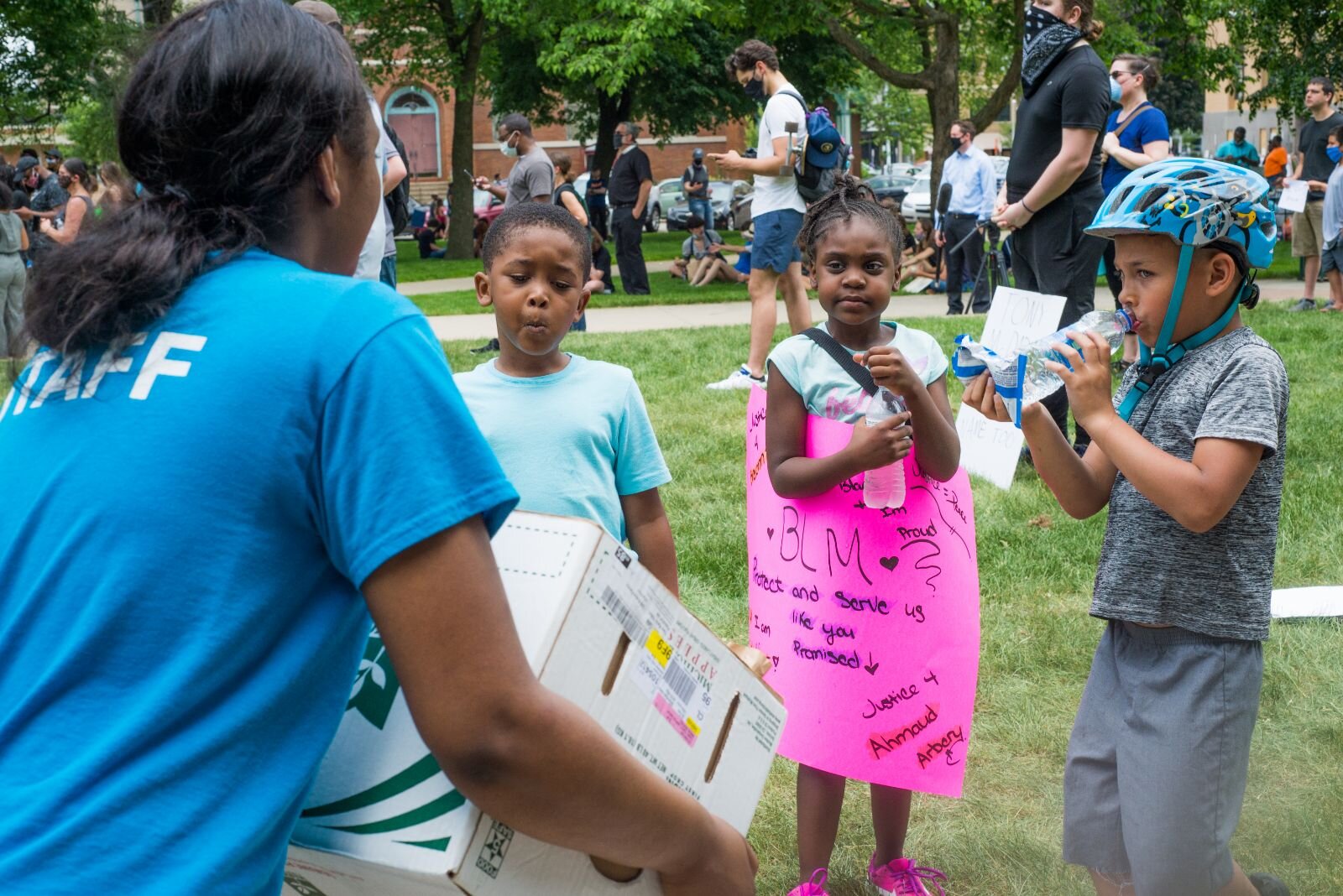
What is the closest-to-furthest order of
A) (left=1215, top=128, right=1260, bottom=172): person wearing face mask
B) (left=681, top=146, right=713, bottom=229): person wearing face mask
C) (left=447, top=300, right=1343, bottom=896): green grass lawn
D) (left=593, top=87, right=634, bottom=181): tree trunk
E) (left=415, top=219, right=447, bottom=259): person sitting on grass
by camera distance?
(left=447, top=300, right=1343, bottom=896): green grass lawn → (left=1215, top=128, right=1260, bottom=172): person wearing face mask → (left=681, top=146, right=713, bottom=229): person wearing face mask → (left=415, top=219, right=447, bottom=259): person sitting on grass → (left=593, top=87, right=634, bottom=181): tree trunk

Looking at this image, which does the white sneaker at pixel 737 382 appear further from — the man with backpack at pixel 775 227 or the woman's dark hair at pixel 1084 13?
the woman's dark hair at pixel 1084 13

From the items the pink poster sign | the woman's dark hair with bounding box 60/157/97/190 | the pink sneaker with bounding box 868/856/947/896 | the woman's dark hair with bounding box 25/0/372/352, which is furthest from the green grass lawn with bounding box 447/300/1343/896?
the woman's dark hair with bounding box 60/157/97/190

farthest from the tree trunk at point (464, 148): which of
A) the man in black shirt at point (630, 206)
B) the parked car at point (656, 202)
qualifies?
the man in black shirt at point (630, 206)

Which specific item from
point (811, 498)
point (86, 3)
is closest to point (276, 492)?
point (811, 498)

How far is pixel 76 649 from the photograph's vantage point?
4.06 ft

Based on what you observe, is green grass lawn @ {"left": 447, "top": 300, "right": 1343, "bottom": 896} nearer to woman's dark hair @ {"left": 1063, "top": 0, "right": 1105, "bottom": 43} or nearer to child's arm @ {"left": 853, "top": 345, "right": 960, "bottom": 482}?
child's arm @ {"left": 853, "top": 345, "right": 960, "bottom": 482}

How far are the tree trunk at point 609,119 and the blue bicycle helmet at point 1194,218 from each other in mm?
29341

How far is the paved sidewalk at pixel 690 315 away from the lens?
12430 millimetres

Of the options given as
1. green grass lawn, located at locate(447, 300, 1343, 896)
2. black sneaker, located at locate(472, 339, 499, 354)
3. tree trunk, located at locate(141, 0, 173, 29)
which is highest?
tree trunk, located at locate(141, 0, 173, 29)

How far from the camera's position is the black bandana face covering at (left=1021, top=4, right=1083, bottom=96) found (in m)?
5.84

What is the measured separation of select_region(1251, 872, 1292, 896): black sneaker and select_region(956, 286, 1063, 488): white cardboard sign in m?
2.85

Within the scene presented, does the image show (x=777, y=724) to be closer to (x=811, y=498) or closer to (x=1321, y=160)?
(x=811, y=498)

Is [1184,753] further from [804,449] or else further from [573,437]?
[573,437]

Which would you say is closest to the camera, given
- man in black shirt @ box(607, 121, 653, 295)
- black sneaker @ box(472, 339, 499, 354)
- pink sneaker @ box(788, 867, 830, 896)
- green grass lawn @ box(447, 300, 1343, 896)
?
pink sneaker @ box(788, 867, 830, 896)
